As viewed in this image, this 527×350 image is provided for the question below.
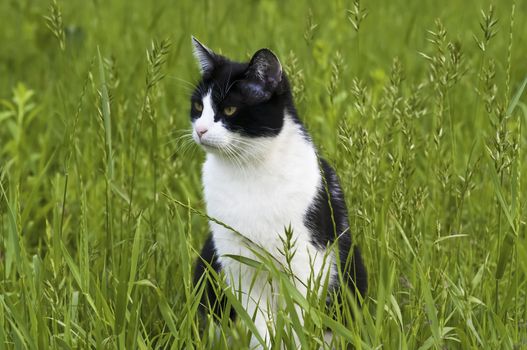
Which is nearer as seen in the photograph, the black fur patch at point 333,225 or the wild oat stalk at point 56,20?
the wild oat stalk at point 56,20

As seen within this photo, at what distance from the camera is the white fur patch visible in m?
2.76

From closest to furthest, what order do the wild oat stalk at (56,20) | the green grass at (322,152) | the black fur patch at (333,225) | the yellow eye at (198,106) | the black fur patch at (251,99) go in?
the green grass at (322,152)
the wild oat stalk at (56,20)
the black fur patch at (333,225)
the black fur patch at (251,99)
the yellow eye at (198,106)

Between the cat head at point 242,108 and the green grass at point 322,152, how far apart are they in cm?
15

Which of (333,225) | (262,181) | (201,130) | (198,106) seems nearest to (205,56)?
(198,106)

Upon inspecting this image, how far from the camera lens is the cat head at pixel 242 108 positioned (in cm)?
286

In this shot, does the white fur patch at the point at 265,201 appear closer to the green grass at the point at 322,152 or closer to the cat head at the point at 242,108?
the cat head at the point at 242,108

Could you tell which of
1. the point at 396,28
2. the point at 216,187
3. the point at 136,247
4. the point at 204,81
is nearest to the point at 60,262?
the point at 136,247

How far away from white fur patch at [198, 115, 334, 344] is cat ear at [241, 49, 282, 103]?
0.12 m

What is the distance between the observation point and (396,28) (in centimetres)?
582

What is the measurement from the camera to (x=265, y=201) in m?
2.78

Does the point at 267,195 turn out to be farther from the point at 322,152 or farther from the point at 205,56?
the point at 322,152

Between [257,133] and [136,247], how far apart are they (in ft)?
2.57

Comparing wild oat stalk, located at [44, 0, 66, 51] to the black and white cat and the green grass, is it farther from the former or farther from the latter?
the black and white cat

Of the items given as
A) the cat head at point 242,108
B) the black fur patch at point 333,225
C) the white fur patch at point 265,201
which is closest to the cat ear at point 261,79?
the cat head at point 242,108
